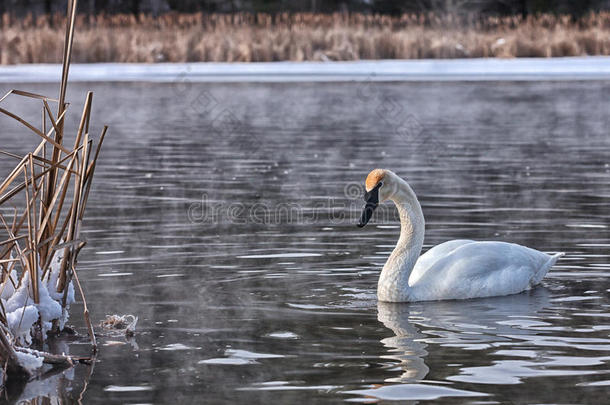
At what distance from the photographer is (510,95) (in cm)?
2573

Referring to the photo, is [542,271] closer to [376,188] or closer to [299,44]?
[376,188]

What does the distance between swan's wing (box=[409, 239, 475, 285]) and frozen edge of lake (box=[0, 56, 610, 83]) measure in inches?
699

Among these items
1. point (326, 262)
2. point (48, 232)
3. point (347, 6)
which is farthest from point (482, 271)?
point (347, 6)

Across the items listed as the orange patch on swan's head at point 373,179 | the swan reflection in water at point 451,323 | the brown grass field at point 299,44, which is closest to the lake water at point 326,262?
the swan reflection in water at point 451,323

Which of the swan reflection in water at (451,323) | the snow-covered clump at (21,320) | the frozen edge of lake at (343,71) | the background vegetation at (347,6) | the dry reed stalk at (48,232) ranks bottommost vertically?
the swan reflection in water at (451,323)

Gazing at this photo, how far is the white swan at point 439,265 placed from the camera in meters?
7.99

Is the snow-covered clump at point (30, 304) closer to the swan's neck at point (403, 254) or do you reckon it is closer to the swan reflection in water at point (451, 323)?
the swan reflection in water at point (451, 323)

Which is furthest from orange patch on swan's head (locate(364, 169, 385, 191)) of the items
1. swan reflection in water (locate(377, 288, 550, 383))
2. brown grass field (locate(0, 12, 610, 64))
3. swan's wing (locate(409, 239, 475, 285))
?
brown grass field (locate(0, 12, 610, 64))

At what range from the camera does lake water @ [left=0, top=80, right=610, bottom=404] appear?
6.00 meters

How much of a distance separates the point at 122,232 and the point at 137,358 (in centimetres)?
417

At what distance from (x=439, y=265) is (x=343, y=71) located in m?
19.4

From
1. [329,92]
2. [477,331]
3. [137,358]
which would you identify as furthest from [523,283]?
[329,92]

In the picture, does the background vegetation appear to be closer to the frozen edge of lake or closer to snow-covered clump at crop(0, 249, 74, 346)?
the frozen edge of lake

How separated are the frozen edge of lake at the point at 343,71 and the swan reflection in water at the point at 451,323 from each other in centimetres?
1823
